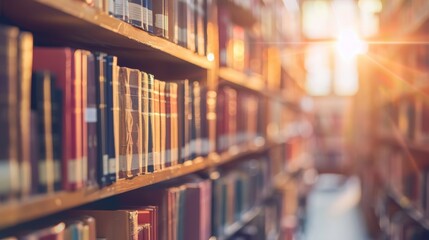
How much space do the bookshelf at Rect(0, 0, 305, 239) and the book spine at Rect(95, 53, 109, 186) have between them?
1.5 inches

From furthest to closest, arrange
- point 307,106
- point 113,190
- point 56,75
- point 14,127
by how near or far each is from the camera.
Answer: point 307,106 → point 113,190 → point 56,75 → point 14,127

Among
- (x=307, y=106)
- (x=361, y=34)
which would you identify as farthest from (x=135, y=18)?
(x=361, y=34)

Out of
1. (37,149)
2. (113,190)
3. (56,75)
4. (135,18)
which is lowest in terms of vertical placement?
(113,190)

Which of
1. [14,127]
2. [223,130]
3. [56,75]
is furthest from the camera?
[223,130]

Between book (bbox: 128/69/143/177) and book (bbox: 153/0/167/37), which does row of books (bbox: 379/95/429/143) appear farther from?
book (bbox: 128/69/143/177)

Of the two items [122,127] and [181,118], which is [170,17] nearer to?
[181,118]

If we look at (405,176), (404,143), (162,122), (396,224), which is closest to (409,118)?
(404,143)

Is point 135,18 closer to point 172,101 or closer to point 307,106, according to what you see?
point 172,101

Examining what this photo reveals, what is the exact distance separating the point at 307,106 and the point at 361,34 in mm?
1885

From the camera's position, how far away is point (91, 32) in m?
1.39

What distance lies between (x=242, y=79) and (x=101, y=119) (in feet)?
6.00

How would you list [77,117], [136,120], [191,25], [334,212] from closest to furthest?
[77,117]
[136,120]
[191,25]
[334,212]

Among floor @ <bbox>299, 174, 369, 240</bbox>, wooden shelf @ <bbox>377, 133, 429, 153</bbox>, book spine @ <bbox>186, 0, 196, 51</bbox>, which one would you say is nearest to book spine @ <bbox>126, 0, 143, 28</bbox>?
book spine @ <bbox>186, 0, 196, 51</bbox>

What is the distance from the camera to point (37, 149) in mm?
1023
